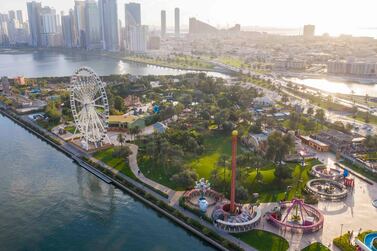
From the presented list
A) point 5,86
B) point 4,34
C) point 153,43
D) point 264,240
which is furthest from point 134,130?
point 4,34

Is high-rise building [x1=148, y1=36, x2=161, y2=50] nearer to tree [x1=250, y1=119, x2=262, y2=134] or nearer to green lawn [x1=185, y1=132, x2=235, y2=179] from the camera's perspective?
green lawn [x1=185, y1=132, x2=235, y2=179]

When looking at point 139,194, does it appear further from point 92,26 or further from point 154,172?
point 92,26

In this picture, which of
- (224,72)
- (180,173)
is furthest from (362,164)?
(224,72)

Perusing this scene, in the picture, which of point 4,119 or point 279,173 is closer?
point 279,173

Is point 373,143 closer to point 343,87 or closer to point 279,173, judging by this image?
point 279,173

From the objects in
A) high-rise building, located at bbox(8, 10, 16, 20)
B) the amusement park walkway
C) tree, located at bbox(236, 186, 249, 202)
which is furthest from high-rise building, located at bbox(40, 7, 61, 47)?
tree, located at bbox(236, 186, 249, 202)
